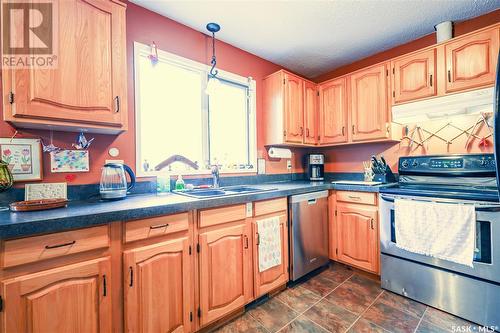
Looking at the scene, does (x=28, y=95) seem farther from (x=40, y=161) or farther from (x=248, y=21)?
(x=248, y=21)

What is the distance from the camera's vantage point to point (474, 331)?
1.43m

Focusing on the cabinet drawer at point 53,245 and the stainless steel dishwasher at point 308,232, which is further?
the stainless steel dishwasher at point 308,232

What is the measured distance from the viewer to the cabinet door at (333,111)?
2580 mm

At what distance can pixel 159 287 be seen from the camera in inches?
48.1

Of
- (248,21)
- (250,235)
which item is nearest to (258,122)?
(248,21)

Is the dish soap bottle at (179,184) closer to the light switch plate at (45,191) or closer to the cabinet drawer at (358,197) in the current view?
the light switch plate at (45,191)

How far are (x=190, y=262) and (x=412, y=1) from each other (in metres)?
2.57

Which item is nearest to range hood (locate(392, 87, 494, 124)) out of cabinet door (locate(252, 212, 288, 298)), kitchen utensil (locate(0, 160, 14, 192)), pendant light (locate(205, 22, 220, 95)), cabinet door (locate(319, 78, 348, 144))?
cabinet door (locate(319, 78, 348, 144))

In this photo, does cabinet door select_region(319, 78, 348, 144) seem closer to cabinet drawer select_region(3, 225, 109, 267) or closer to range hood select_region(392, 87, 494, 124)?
range hood select_region(392, 87, 494, 124)

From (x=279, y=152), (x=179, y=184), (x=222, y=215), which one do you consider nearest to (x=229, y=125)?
(x=279, y=152)

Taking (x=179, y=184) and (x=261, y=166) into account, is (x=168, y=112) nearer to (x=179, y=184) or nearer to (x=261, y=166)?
(x=179, y=184)

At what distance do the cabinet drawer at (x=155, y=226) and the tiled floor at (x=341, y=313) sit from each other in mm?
819

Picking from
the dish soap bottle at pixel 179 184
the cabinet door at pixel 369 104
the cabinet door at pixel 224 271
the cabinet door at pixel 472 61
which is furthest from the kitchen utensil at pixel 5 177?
the cabinet door at pixel 472 61

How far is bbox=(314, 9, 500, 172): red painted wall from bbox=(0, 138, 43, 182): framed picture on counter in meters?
2.95
